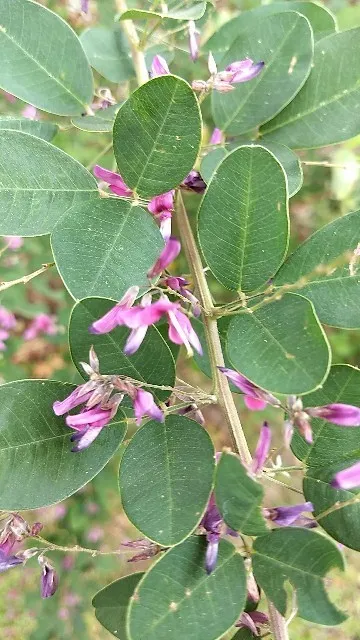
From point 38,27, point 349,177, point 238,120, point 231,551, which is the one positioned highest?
point 38,27

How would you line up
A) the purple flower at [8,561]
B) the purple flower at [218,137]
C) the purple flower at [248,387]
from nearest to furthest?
the purple flower at [248,387] < the purple flower at [8,561] < the purple flower at [218,137]

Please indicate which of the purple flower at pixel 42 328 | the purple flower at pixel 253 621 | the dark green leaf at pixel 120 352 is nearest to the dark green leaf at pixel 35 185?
the dark green leaf at pixel 120 352

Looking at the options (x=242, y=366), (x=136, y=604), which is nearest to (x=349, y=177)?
(x=242, y=366)

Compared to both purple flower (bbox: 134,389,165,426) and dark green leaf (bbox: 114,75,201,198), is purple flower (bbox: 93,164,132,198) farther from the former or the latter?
purple flower (bbox: 134,389,165,426)

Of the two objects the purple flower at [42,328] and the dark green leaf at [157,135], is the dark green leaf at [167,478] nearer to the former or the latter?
the dark green leaf at [157,135]

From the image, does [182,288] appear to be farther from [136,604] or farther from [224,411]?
[136,604]

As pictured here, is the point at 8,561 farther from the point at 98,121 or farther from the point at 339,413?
the point at 98,121
